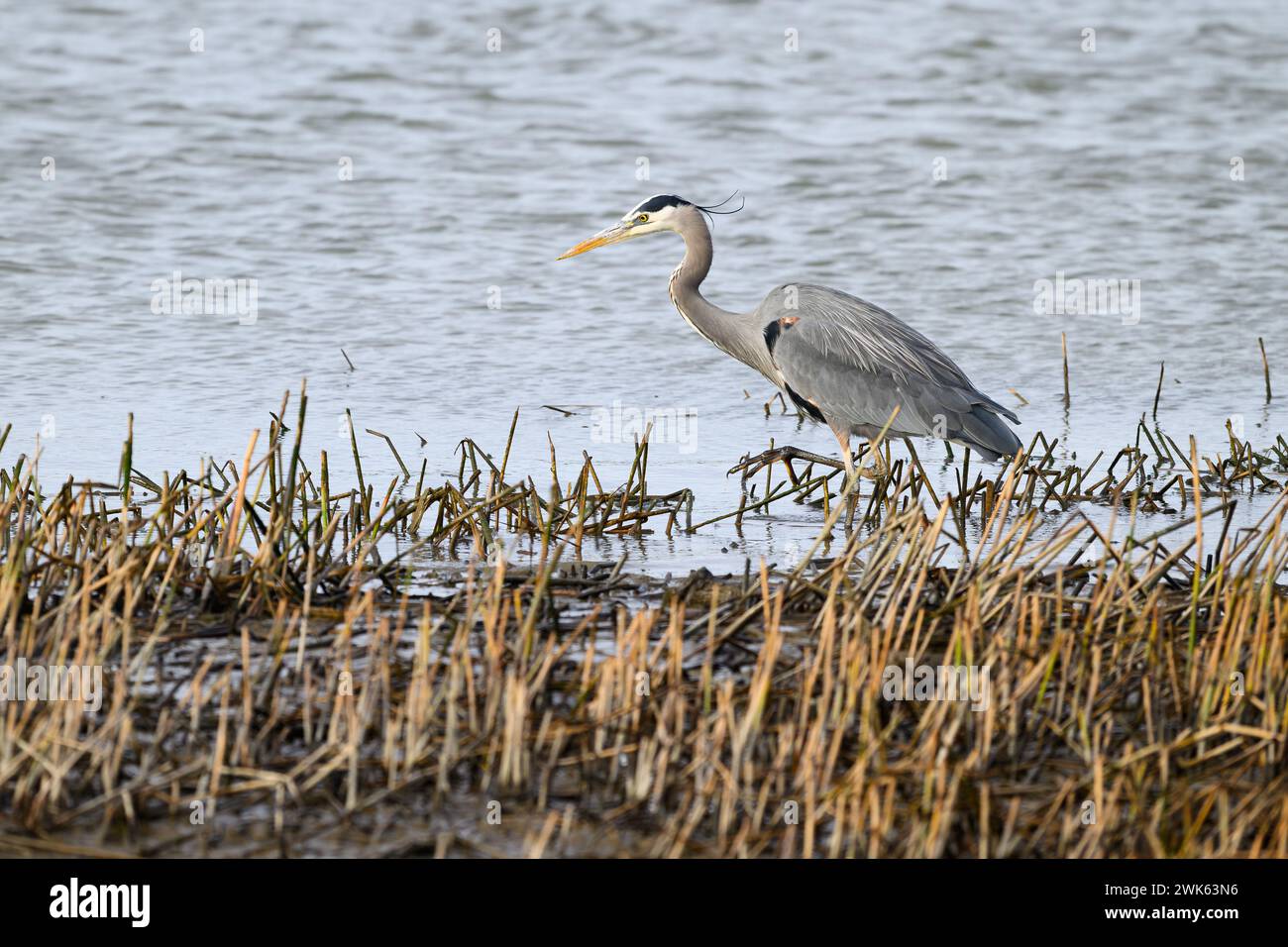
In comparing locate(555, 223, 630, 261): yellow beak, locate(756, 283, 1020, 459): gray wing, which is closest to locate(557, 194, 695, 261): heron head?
locate(555, 223, 630, 261): yellow beak

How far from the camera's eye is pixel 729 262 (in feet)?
42.1

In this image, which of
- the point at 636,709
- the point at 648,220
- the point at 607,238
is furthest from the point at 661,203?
the point at 636,709

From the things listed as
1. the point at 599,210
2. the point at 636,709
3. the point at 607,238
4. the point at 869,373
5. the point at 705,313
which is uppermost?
the point at 599,210

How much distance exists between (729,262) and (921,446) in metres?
4.03

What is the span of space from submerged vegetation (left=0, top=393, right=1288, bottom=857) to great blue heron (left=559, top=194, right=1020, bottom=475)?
108 inches

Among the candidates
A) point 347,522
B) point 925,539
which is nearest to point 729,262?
point 347,522

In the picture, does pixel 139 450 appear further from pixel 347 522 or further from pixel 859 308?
pixel 859 308

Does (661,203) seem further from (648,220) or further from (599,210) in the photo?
(599,210)

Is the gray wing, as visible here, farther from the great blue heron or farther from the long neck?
the long neck

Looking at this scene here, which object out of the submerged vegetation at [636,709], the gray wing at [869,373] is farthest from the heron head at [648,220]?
the submerged vegetation at [636,709]

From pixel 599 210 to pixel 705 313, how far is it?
17.1 ft

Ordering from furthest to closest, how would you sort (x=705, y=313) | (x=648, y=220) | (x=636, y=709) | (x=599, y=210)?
(x=599, y=210), (x=648, y=220), (x=705, y=313), (x=636, y=709)

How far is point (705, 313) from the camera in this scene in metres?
8.90

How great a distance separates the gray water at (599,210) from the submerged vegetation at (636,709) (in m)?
1.60
